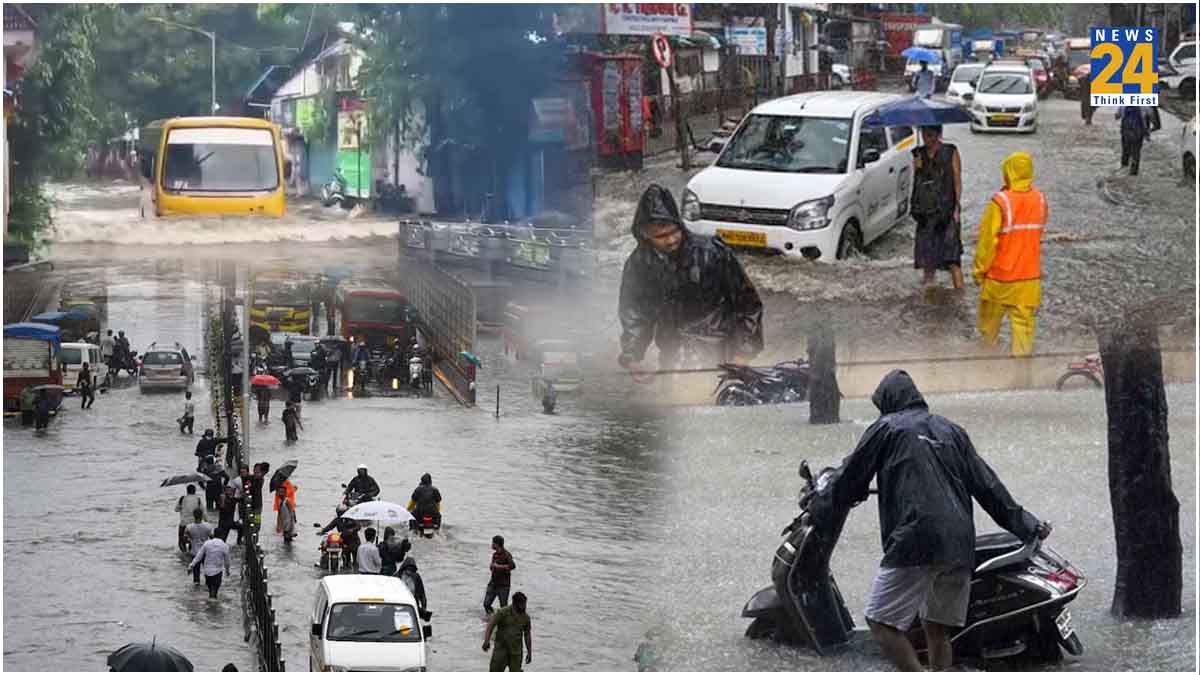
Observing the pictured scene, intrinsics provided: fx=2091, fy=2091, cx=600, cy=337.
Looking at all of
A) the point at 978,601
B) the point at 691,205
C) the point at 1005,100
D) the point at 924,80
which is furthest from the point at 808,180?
the point at 978,601

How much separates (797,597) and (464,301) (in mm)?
1665

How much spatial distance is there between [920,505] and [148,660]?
241 centimetres

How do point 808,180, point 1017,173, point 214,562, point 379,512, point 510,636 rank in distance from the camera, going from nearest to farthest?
point 510,636
point 214,562
point 379,512
point 808,180
point 1017,173

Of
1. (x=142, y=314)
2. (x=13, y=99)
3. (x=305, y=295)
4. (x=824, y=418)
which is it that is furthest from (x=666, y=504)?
Result: (x=13, y=99)

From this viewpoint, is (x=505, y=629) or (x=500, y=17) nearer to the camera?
(x=505, y=629)

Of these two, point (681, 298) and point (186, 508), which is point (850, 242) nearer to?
point (681, 298)

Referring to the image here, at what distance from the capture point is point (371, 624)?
6.67 m

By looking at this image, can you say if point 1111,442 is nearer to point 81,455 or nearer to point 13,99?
point 81,455

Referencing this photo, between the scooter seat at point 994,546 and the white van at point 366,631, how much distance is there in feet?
5.88

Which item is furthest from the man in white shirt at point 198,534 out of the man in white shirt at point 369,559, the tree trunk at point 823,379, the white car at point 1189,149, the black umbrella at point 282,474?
the white car at point 1189,149

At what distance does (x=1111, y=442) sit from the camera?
7238 millimetres

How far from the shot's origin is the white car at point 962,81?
773 cm

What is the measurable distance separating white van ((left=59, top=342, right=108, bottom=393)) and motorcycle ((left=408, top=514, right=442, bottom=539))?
1199 mm

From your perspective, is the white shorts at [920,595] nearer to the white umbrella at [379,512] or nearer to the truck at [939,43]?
the white umbrella at [379,512]
